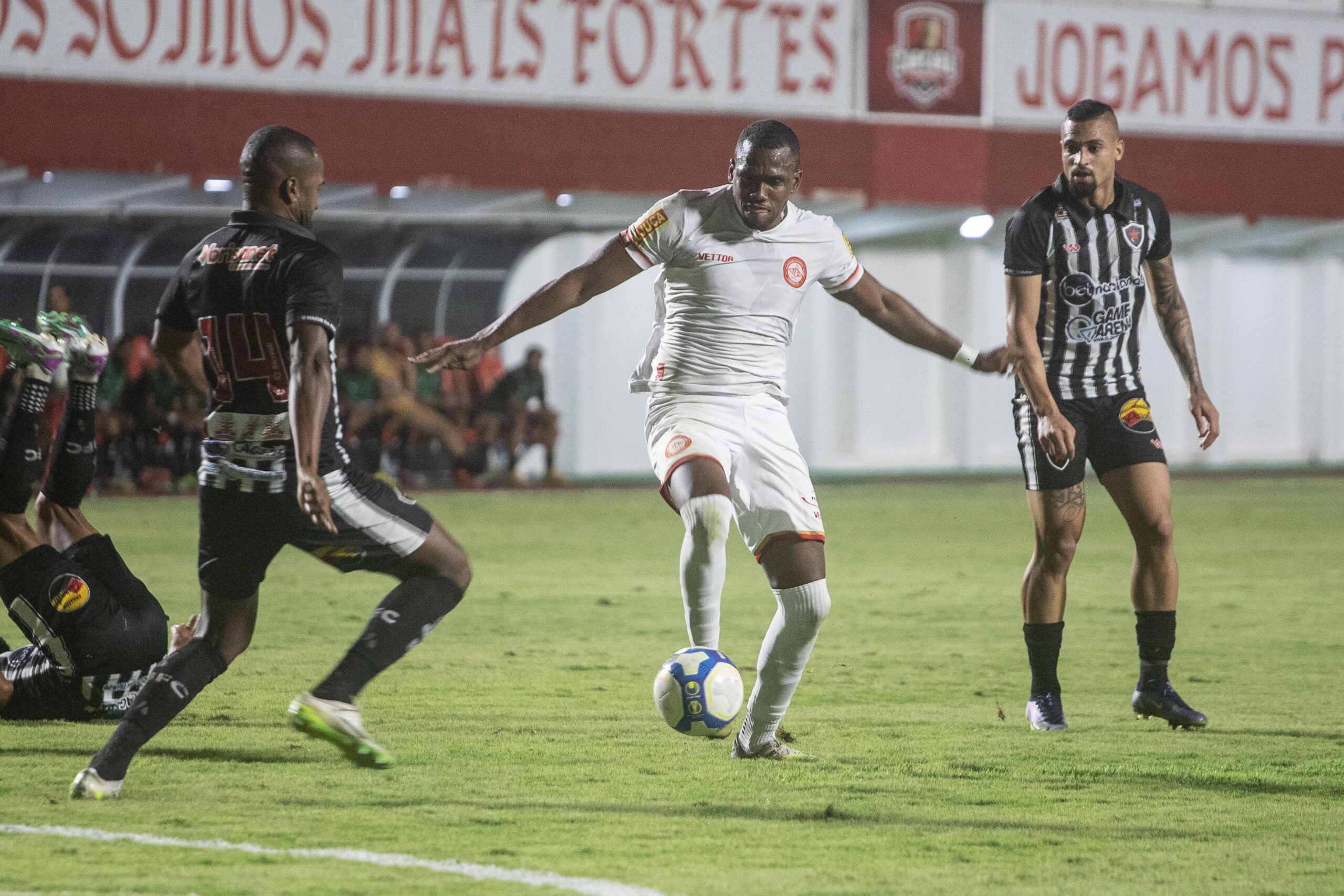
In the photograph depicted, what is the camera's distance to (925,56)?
22312 millimetres

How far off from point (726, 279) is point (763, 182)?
14.0 inches

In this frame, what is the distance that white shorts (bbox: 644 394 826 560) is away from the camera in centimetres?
559

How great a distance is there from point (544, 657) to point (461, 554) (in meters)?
2.82

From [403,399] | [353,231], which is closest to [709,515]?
[403,399]

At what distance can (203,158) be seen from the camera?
18312mm

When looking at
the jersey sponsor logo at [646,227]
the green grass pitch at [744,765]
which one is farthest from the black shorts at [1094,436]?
the jersey sponsor logo at [646,227]

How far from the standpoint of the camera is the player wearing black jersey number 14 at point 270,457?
480cm

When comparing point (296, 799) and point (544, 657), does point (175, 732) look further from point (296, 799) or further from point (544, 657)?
point (544, 657)

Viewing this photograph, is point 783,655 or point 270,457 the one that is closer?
point 270,457

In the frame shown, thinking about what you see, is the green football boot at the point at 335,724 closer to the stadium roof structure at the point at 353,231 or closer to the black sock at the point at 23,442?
the black sock at the point at 23,442

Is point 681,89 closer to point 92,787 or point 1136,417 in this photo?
point 1136,417

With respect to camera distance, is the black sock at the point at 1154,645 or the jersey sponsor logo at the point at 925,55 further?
the jersey sponsor logo at the point at 925,55

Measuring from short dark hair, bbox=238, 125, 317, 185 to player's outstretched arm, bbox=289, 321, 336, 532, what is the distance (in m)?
Result: 0.52

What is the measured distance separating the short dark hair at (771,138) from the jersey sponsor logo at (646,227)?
1.12 feet
